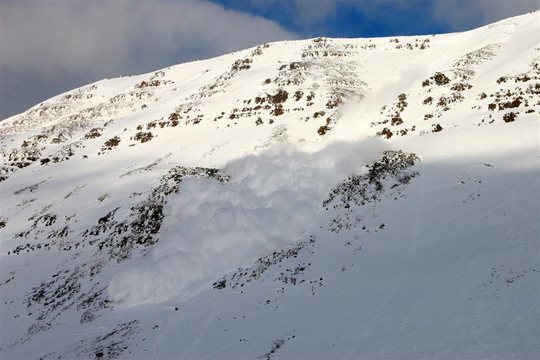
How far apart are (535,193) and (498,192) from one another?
193 cm

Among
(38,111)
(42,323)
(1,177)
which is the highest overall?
(38,111)

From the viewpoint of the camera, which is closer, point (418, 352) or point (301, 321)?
point (418, 352)

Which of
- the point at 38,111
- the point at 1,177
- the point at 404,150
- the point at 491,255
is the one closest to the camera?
the point at 491,255

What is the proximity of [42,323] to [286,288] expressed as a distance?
55.6 feet

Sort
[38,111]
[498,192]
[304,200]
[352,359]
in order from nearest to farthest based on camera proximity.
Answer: [352,359], [498,192], [304,200], [38,111]

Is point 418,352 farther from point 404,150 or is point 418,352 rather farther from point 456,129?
point 456,129

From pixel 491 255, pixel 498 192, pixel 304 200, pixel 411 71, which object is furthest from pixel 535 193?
pixel 411 71

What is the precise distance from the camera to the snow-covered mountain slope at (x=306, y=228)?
1759cm

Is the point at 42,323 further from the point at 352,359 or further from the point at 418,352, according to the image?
the point at 418,352

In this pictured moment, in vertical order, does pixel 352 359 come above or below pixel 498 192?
below

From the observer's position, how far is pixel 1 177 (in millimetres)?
63781

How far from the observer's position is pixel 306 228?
98.1 feet

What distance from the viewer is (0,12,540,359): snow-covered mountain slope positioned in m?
17.6

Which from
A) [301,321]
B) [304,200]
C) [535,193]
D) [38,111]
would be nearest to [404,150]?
[304,200]
